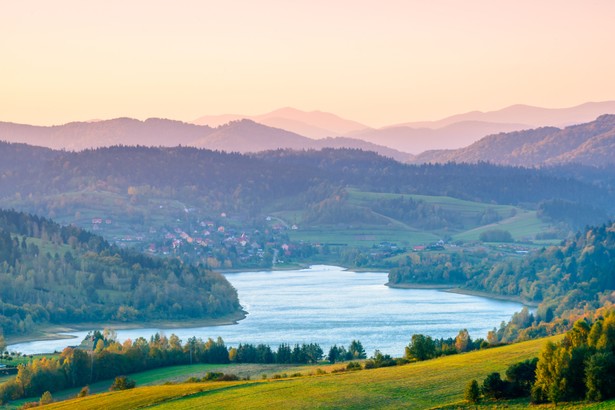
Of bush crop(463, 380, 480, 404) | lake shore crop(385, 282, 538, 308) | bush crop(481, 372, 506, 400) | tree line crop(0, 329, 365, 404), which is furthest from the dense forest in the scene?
bush crop(463, 380, 480, 404)

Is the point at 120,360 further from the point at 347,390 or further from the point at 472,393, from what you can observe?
the point at 472,393

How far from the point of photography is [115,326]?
10219cm

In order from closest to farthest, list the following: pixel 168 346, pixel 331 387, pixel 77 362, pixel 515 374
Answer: pixel 515 374 < pixel 331 387 < pixel 77 362 < pixel 168 346

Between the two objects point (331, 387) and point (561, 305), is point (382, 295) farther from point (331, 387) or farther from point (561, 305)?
point (331, 387)

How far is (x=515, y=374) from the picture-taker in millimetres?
35688

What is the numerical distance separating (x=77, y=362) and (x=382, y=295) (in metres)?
66.8

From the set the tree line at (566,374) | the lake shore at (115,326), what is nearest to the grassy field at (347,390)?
the tree line at (566,374)

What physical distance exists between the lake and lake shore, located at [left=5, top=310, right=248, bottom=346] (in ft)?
4.35

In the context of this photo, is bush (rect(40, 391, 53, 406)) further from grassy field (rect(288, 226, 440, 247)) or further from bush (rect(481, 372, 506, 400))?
grassy field (rect(288, 226, 440, 247))

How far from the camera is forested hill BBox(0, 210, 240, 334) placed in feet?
340

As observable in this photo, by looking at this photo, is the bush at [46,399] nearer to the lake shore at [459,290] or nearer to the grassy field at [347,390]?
the grassy field at [347,390]

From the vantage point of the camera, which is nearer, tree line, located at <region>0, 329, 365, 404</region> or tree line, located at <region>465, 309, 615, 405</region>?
tree line, located at <region>465, 309, 615, 405</region>

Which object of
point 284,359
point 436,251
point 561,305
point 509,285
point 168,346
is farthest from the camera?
point 436,251

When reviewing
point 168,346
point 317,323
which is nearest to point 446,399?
point 168,346
